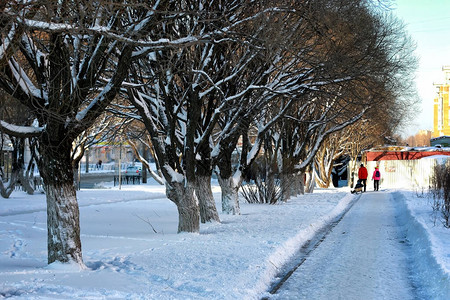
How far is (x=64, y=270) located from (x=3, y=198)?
20.4 meters

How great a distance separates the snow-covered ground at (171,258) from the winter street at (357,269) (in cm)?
36

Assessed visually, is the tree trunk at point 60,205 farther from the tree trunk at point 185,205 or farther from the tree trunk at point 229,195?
the tree trunk at point 229,195

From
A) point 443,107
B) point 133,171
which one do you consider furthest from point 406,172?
point 443,107

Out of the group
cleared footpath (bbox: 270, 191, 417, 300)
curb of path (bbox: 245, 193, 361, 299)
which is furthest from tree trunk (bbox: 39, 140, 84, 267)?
cleared footpath (bbox: 270, 191, 417, 300)

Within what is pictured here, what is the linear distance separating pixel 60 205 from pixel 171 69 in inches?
215

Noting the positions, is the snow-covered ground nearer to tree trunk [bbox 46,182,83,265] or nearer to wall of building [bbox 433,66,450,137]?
tree trunk [bbox 46,182,83,265]

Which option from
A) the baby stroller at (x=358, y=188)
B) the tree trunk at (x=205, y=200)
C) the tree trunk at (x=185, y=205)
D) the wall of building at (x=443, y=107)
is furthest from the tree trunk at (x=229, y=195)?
the wall of building at (x=443, y=107)

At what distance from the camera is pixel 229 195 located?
1956 centimetres

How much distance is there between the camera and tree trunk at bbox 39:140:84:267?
880 centimetres

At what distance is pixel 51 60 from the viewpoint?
879 cm

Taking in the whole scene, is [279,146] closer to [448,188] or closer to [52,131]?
[448,188]

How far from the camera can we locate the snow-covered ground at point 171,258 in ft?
24.9

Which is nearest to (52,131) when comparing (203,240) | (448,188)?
(203,240)

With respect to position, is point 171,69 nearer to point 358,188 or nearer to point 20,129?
point 20,129
